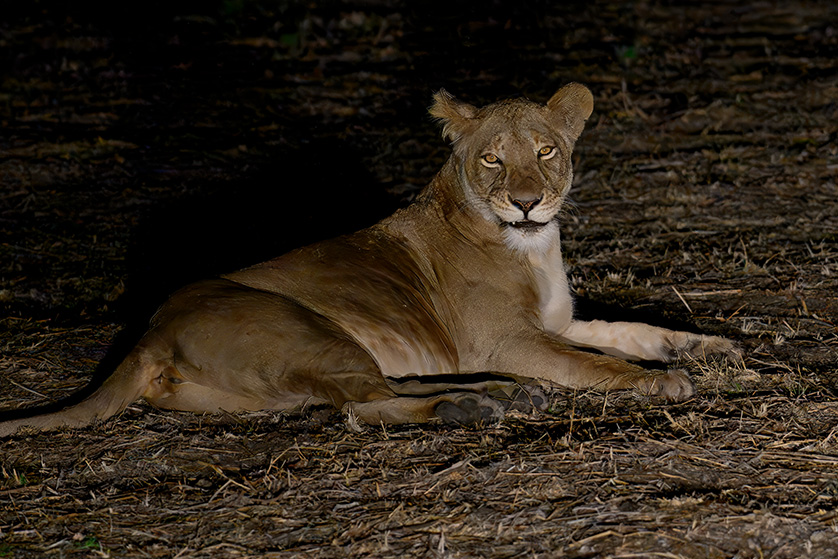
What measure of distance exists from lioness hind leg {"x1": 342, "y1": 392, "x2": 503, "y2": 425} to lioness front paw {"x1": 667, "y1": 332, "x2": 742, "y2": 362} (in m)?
1.41

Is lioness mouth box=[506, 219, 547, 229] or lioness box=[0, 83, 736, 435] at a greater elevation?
lioness mouth box=[506, 219, 547, 229]

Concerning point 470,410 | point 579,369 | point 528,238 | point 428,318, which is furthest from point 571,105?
point 470,410

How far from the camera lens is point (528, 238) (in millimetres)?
5281

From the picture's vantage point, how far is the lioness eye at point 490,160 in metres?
5.25

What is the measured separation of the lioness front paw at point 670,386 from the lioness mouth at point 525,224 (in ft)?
3.47

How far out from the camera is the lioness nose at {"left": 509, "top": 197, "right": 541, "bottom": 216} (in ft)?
16.4

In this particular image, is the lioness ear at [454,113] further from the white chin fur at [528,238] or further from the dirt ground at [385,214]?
the dirt ground at [385,214]

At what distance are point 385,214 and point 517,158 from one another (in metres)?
4.06

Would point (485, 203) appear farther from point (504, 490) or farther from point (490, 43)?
point (490, 43)

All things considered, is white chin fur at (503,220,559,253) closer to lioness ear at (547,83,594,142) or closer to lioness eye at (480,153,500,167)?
lioness eye at (480,153,500,167)

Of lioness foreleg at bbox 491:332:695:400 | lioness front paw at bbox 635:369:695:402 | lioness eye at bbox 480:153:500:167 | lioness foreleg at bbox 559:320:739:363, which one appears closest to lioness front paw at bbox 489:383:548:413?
lioness foreleg at bbox 491:332:695:400

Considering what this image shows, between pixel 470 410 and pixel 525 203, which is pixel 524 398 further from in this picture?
pixel 525 203

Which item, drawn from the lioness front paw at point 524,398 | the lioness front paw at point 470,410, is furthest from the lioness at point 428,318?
the lioness front paw at point 524,398

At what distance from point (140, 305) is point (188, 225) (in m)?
2.29
